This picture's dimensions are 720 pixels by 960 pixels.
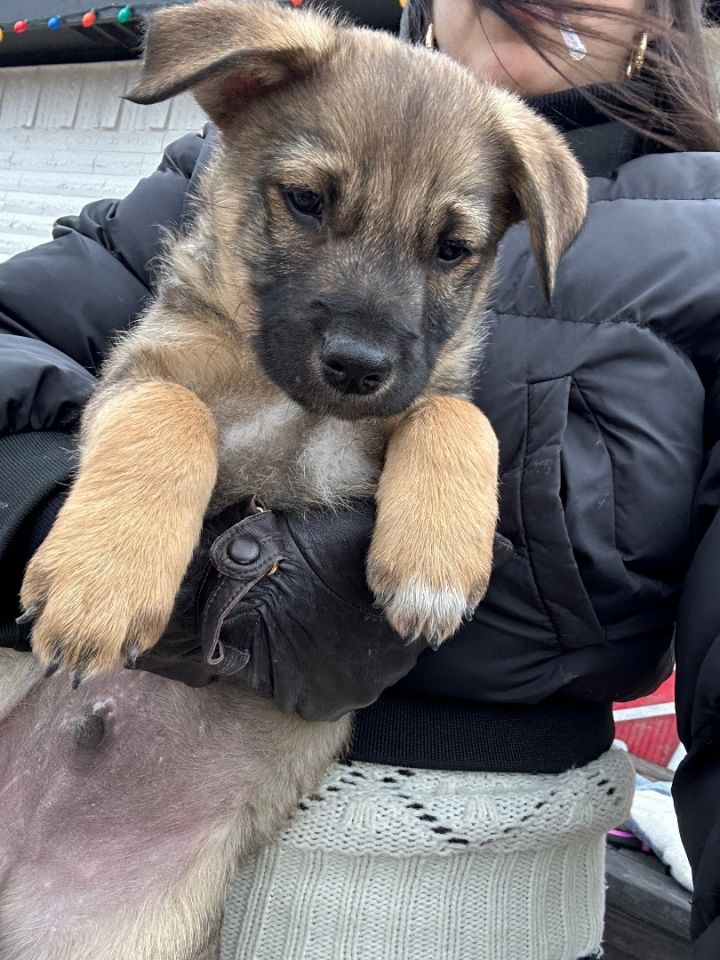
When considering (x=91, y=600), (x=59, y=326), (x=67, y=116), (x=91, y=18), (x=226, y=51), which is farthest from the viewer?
(x=67, y=116)

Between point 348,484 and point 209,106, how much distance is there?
3.75 feet

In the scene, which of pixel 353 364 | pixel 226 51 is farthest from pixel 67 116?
pixel 353 364

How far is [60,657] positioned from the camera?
147cm

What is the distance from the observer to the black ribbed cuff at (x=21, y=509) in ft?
5.74

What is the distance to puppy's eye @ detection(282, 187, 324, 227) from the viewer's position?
1.93 m

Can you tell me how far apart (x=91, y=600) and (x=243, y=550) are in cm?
31

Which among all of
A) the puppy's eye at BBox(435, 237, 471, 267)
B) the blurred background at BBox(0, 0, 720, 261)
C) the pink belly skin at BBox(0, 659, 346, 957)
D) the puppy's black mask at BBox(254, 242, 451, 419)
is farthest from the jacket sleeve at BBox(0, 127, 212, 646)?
the blurred background at BBox(0, 0, 720, 261)

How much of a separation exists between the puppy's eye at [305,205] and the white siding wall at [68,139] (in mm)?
5313

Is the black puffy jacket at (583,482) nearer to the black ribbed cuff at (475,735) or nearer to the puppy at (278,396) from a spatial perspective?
the black ribbed cuff at (475,735)

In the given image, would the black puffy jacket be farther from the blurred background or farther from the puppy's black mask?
the blurred background

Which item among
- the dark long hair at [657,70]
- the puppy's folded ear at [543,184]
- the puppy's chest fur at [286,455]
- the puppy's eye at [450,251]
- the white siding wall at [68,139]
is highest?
the dark long hair at [657,70]

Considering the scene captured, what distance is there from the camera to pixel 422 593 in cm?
166

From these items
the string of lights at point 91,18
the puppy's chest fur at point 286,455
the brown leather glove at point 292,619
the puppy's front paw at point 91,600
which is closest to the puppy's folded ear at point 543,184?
the puppy's chest fur at point 286,455

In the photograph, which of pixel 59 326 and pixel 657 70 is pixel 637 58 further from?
pixel 59 326
